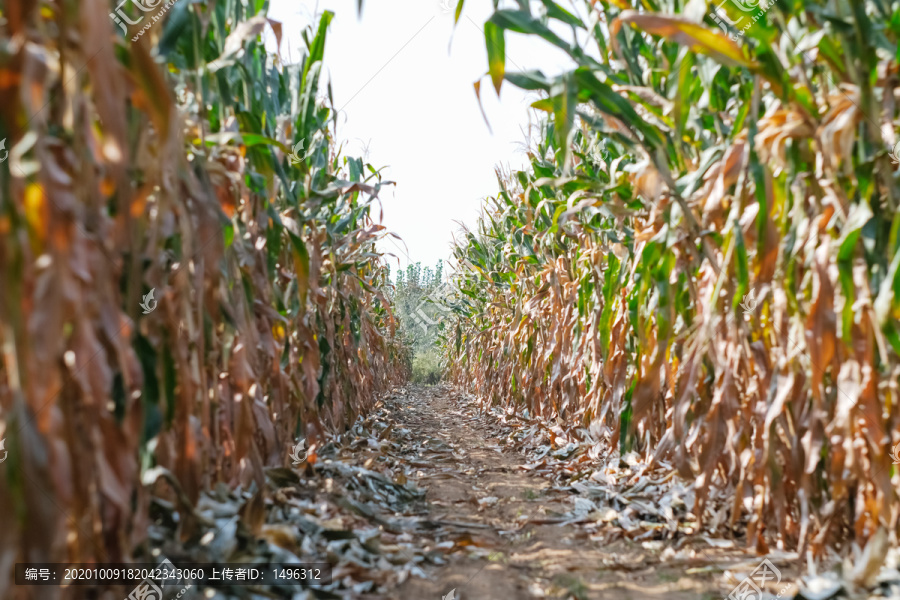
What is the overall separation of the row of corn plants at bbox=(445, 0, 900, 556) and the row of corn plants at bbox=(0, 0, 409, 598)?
3.14ft

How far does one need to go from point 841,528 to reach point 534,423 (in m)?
3.63

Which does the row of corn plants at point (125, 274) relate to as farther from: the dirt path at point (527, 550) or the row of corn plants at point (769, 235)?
the row of corn plants at point (769, 235)

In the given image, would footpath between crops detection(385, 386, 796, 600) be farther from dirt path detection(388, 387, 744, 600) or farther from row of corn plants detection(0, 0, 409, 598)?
row of corn plants detection(0, 0, 409, 598)

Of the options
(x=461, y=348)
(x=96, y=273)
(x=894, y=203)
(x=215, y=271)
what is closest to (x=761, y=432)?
(x=894, y=203)

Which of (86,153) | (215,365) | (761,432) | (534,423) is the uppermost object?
(86,153)

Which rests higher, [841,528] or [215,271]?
[215,271]

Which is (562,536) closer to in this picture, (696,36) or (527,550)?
(527,550)

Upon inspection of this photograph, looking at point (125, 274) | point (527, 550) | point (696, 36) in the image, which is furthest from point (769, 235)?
point (125, 274)

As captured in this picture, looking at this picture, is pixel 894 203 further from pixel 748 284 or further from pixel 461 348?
pixel 461 348

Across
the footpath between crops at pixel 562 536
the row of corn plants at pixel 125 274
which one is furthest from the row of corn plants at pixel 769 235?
the row of corn plants at pixel 125 274

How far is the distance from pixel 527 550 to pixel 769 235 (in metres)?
1.40

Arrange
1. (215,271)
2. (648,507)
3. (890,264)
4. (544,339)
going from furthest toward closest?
1. (544,339)
2. (648,507)
3. (215,271)
4. (890,264)

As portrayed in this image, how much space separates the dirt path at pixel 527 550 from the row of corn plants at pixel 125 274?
83cm

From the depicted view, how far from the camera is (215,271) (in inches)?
65.9
